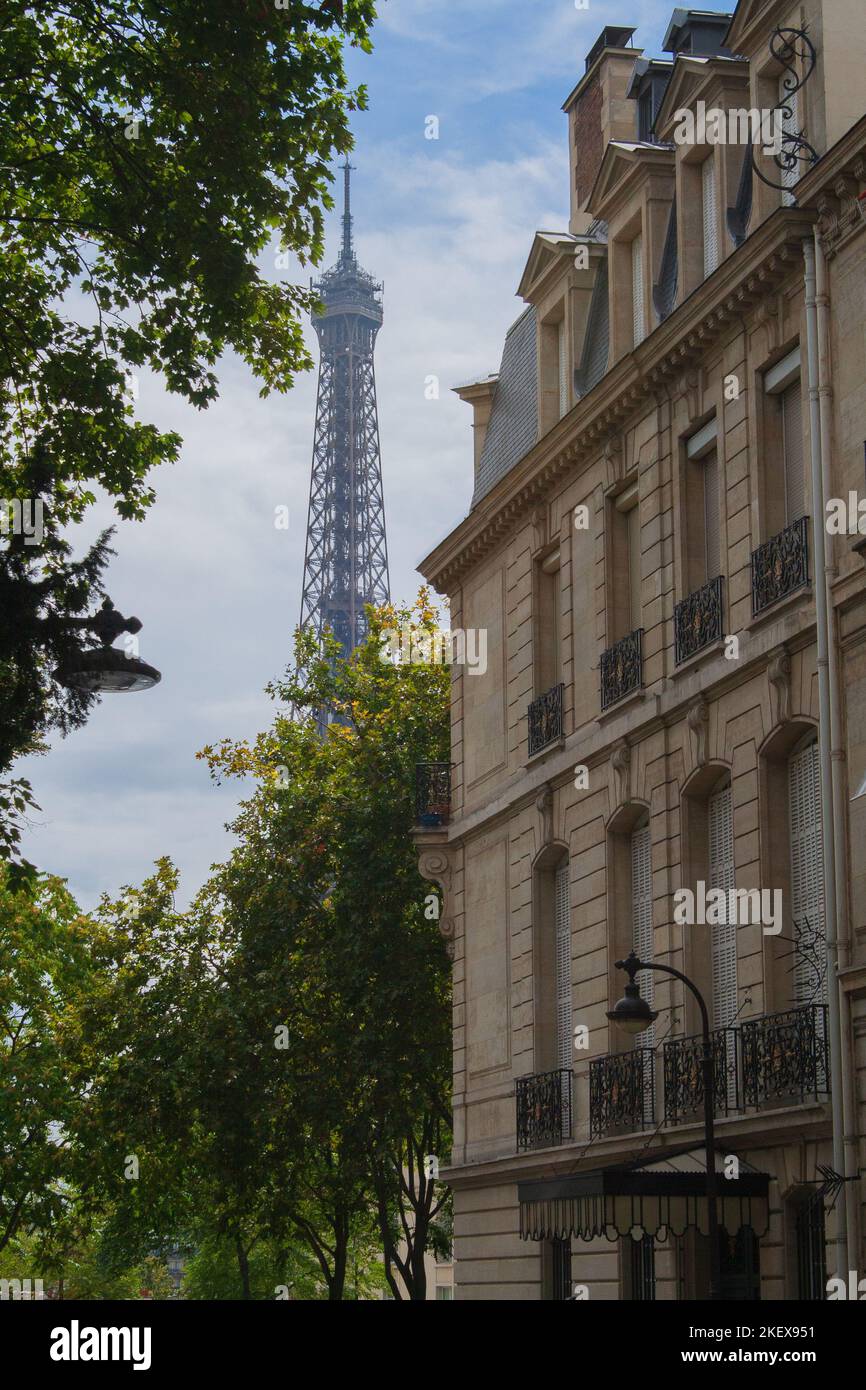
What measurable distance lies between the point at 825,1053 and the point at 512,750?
11.8 m

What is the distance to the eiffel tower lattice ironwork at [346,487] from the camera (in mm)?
185375

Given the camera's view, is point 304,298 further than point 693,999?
No

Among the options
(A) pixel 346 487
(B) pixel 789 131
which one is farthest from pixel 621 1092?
(A) pixel 346 487

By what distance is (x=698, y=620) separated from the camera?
23.4 metres

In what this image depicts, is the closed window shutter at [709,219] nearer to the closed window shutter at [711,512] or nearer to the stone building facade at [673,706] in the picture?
the stone building facade at [673,706]

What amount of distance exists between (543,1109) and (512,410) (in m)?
12.3

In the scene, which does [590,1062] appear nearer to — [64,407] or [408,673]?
[64,407]

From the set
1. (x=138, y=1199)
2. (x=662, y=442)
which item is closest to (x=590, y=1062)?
(x=662, y=442)

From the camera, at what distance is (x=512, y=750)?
99.0ft

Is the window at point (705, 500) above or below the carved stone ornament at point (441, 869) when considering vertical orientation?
above

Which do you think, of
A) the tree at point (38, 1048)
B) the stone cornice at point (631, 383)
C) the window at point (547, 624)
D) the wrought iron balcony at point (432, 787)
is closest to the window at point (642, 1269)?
the window at point (547, 624)

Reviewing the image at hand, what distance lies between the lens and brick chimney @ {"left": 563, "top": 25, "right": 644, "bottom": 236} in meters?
30.5

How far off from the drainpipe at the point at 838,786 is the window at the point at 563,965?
29.1ft

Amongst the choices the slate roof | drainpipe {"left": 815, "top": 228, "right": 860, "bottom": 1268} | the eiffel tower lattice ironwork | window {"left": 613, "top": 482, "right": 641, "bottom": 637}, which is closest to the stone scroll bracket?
the slate roof
